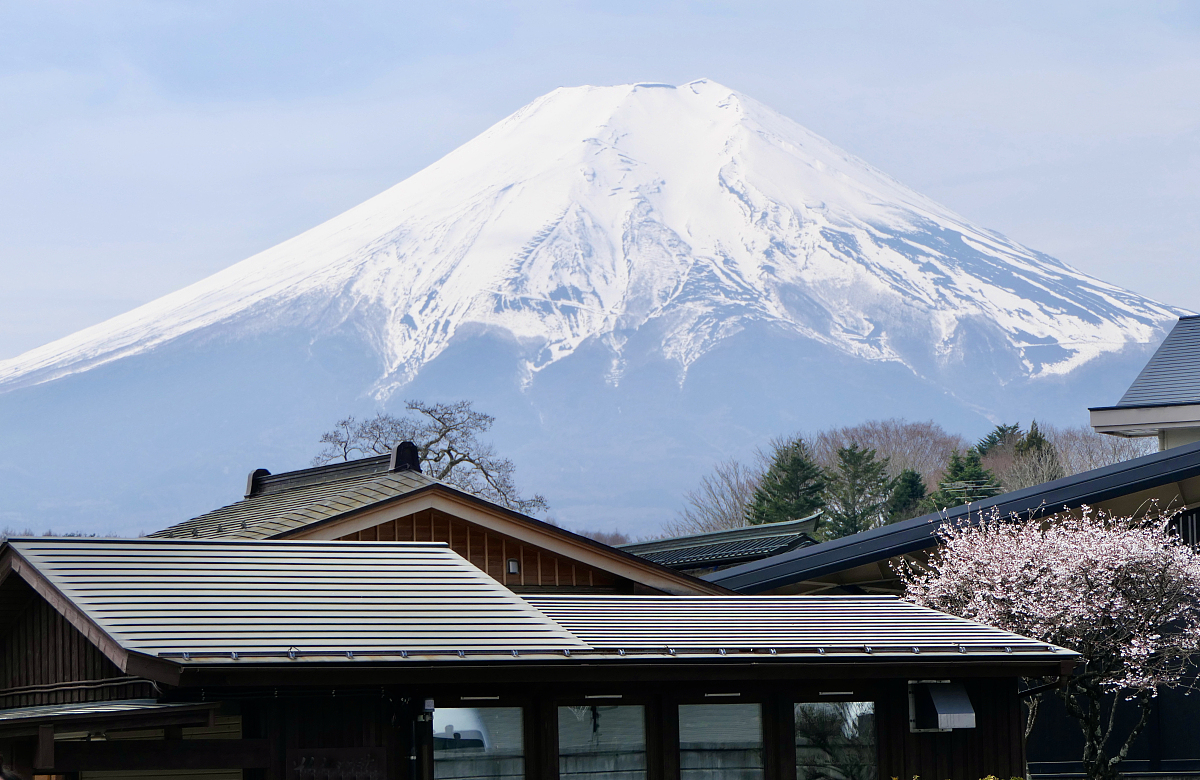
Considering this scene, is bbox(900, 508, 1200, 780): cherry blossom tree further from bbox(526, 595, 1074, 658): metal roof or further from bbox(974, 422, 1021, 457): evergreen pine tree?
bbox(974, 422, 1021, 457): evergreen pine tree

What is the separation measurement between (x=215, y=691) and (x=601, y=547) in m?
8.38

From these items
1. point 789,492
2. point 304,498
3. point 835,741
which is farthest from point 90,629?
point 789,492

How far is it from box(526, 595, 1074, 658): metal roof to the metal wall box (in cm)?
37

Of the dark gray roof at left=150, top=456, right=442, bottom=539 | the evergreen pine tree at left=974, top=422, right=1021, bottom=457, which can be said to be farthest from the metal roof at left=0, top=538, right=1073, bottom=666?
the evergreen pine tree at left=974, top=422, right=1021, bottom=457

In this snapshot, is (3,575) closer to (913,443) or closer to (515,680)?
(515,680)

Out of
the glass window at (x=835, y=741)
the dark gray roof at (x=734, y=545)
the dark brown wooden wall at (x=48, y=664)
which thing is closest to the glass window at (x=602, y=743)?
the glass window at (x=835, y=741)

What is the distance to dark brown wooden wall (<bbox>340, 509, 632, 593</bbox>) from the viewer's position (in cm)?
1884

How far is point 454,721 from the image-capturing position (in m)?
12.5

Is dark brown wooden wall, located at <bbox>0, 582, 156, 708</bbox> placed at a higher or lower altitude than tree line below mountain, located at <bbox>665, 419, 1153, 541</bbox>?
lower

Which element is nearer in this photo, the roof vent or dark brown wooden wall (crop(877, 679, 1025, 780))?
dark brown wooden wall (crop(877, 679, 1025, 780))

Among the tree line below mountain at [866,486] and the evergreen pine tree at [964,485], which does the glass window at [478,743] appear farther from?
the evergreen pine tree at [964,485]

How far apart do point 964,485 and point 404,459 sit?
45511mm

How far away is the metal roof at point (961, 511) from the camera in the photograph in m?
20.8

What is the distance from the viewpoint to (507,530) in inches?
749
